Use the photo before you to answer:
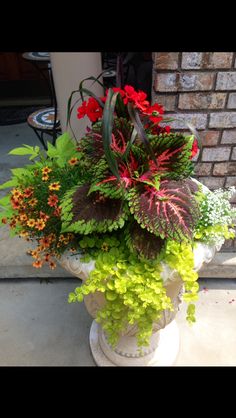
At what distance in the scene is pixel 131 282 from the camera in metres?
1.07

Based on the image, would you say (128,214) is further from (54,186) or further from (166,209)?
(54,186)

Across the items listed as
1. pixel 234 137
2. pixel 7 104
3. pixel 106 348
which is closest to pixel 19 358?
pixel 106 348

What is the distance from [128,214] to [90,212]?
4.7 inches

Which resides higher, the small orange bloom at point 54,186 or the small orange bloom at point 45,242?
the small orange bloom at point 54,186

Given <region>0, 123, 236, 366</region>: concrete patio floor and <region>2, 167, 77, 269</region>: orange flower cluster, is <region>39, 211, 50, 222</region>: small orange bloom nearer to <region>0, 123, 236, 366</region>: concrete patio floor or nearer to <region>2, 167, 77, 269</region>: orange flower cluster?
<region>2, 167, 77, 269</region>: orange flower cluster

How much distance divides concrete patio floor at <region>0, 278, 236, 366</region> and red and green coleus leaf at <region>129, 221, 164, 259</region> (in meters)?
0.84

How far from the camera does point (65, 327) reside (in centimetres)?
181

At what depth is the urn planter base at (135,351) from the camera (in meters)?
1.53

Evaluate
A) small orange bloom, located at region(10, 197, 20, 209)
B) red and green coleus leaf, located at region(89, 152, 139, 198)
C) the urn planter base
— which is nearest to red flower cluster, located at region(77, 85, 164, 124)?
red and green coleus leaf, located at region(89, 152, 139, 198)

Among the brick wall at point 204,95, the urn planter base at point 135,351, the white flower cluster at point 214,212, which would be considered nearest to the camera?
the white flower cluster at point 214,212

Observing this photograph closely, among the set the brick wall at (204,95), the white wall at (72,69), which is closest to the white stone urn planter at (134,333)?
the brick wall at (204,95)

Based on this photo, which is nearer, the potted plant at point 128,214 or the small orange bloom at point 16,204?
the potted plant at point 128,214

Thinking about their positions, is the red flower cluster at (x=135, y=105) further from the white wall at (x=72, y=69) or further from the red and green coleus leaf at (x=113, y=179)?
the white wall at (x=72, y=69)

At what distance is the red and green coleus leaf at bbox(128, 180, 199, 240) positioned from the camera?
979 millimetres
